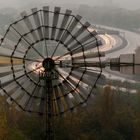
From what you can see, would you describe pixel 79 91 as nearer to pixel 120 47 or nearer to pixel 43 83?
pixel 43 83

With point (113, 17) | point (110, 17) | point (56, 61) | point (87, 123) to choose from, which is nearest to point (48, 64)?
point (56, 61)

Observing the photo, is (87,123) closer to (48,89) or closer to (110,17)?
(48,89)

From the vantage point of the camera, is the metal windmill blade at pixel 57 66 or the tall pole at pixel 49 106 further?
the metal windmill blade at pixel 57 66

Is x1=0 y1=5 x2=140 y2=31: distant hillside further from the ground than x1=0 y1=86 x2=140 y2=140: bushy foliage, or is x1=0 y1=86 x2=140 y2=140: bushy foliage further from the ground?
x1=0 y1=5 x2=140 y2=31: distant hillside

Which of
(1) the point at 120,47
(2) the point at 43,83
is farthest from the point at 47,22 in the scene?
(1) the point at 120,47

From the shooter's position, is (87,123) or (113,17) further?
(113,17)

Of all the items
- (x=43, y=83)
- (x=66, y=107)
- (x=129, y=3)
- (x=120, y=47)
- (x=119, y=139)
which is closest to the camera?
(x=43, y=83)

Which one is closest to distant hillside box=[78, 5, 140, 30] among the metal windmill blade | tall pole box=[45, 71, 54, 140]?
the metal windmill blade

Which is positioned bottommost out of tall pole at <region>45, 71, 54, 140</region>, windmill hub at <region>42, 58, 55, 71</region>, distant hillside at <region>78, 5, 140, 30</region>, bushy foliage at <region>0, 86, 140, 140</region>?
bushy foliage at <region>0, 86, 140, 140</region>

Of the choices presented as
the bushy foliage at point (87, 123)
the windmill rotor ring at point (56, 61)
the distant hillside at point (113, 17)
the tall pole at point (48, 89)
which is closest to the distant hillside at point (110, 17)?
the distant hillside at point (113, 17)

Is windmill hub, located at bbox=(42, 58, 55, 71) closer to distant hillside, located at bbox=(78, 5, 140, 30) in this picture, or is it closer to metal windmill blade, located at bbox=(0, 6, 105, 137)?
metal windmill blade, located at bbox=(0, 6, 105, 137)

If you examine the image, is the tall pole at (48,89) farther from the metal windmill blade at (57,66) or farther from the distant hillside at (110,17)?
the distant hillside at (110,17)
